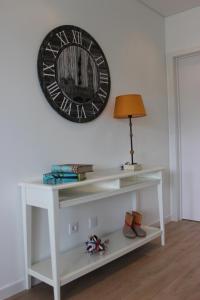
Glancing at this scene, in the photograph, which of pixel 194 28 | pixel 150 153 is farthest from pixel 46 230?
pixel 194 28

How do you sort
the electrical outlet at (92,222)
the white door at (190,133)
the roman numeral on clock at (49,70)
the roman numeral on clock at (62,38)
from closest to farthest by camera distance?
the roman numeral on clock at (49,70)
the roman numeral on clock at (62,38)
the electrical outlet at (92,222)
the white door at (190,133)

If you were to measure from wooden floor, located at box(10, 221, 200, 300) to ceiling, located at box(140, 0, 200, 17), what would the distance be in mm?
2622

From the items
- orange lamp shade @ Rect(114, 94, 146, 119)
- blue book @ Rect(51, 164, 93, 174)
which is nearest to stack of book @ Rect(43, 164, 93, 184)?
blue book @ Rect(51, 164, 93, 174)

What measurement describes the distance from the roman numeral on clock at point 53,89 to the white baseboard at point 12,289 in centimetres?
140

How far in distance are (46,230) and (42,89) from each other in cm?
110

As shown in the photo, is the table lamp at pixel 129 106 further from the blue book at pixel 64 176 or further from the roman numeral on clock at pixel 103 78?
the blue book at pixel 64 176

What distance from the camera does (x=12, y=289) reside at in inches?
82.7

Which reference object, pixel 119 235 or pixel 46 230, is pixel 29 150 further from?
pixel 119 235

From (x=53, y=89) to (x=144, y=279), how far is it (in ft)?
5.37

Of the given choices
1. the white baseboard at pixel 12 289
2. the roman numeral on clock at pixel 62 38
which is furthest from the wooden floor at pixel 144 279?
the roman numeral on clock at pixel 62 38

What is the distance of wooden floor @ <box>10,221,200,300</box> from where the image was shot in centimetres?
207

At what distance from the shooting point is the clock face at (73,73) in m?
2.34

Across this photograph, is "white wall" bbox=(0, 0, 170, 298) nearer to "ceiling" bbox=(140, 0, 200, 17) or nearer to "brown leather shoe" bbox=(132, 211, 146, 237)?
"ceiling" bbox=(140, 0, 200, 17)

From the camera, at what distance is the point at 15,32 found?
2131 millimetres
